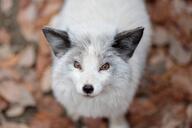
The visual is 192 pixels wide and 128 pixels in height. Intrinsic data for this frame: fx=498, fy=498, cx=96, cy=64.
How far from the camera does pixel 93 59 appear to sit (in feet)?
6.38

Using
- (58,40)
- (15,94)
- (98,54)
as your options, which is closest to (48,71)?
(15,94)

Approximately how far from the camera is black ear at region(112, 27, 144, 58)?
1.97 metres

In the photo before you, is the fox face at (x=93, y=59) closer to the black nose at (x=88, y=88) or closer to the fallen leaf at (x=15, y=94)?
the black nose at (x=88, y=88)

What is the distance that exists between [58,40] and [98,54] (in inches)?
7.5

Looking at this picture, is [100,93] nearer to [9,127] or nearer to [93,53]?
[93,53]

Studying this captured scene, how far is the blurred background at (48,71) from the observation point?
8.33ft

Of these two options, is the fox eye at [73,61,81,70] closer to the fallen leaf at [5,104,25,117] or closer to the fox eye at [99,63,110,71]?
the fox eye at [99,63,110,71]

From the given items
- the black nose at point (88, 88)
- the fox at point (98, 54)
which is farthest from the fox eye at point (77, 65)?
the black nose at point (88, 88)

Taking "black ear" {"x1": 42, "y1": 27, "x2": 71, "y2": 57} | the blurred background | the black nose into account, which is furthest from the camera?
the blurred background

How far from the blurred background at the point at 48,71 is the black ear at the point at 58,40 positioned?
0.56m

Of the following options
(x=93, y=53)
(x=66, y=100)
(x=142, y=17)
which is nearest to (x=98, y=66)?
(x=93, y=53)

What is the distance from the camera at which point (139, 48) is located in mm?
2320

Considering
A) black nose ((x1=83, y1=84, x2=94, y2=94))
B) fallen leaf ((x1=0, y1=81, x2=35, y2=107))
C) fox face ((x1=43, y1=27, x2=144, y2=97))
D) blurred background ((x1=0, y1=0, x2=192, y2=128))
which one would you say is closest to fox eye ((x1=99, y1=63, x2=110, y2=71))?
fox face ((x1=43, y1=27, x2=144, y2=97))

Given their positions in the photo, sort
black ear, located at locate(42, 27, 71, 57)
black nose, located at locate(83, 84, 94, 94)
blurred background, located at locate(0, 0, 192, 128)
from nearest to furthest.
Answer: black nose, located at locate(83, 84, 94, 94) → black ear, located at locate(42, 27, 71, 57) → blurred background, located at locate(0, 0, 192, 128)
